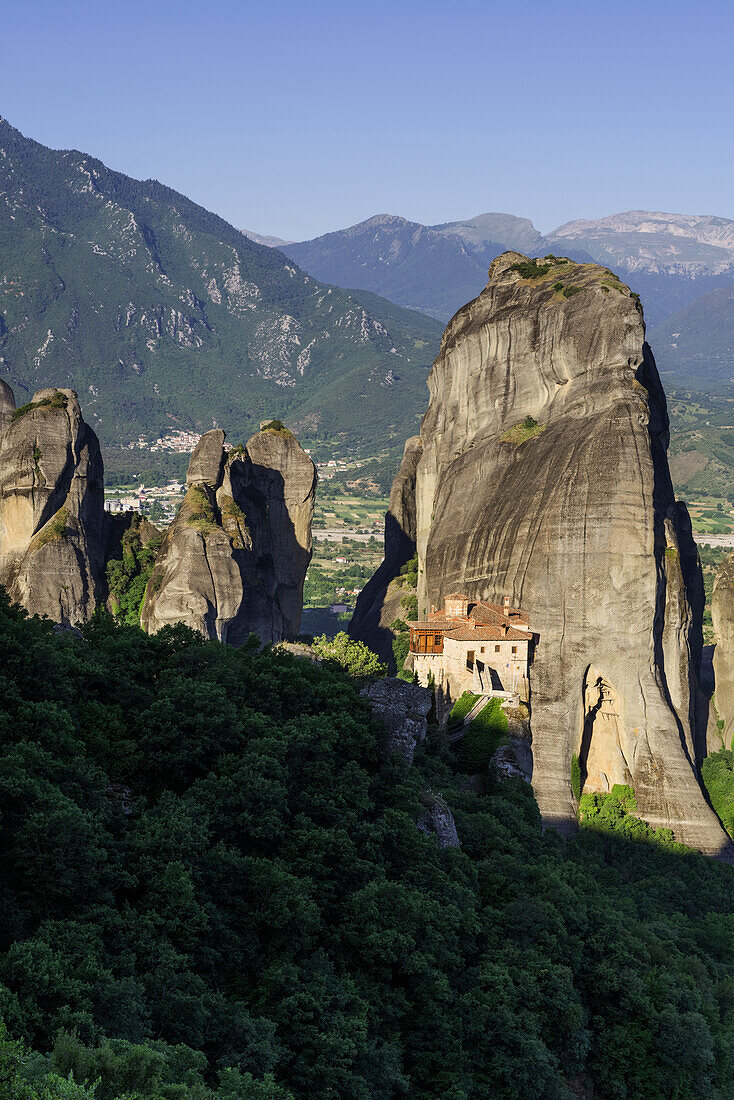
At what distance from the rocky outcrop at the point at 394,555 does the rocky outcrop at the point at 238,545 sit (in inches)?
360

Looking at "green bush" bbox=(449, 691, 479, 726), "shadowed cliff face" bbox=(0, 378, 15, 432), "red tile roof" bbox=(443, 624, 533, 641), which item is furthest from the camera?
"shadowed cliff face" bbox=(0, 378, 15, 432)

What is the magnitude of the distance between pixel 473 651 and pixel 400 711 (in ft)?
46.1

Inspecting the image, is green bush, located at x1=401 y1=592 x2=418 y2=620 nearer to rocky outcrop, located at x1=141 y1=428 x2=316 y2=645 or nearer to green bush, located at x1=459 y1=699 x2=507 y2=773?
Answer: rocky outcrop, located at x1=141 y1=428 x2=316 y2=645

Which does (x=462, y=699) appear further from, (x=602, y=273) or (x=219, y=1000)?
(x=602, y=273)

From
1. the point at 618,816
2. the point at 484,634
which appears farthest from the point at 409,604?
the point at 484,634

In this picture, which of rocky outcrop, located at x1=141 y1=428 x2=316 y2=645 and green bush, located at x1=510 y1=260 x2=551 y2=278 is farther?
green bush, located at x1=510 y1=260 x2=551 y2=278

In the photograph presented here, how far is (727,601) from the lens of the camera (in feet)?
250

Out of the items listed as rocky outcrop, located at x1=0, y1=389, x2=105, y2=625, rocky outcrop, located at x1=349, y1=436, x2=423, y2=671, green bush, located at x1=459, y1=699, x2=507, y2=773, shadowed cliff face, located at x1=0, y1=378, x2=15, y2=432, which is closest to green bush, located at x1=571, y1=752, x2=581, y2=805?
green bush, located at x1=459, y1=699, x2=507, y2=773

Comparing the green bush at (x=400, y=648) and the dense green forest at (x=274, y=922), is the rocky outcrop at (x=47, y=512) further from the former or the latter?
the dense green forest at (x=274, y=922)

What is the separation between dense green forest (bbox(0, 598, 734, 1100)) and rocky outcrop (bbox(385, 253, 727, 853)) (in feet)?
63.5

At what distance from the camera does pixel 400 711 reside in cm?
4144

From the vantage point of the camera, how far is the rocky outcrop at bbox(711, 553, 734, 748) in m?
75.8

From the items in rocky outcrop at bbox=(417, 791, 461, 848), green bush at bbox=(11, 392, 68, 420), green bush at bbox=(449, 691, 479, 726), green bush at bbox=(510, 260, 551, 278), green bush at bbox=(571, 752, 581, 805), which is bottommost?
green bush at bbox=(571, 752, 581, 805)

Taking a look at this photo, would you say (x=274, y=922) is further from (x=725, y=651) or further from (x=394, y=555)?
(x=394, y=555)
